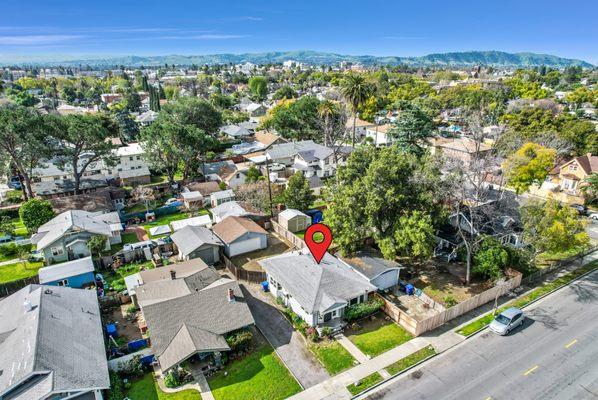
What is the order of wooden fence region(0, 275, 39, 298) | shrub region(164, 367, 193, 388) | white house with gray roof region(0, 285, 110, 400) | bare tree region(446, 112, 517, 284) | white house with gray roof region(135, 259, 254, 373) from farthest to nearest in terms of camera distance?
1. bare tree region(446, 112, 517, 284)
2. wooden fence region(0, 275, 39, 298)
3. white house with gray roof region(135, 259, 254, 373)
4. shrub region(164, 367, 193, 388)
5. white house with gray roof region(0, 285, 110, 400)

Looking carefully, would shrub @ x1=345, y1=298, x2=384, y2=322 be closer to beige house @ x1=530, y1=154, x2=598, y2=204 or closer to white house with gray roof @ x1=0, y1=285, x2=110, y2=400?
white house with gray roof @ x1=0, y1=285, x2=110, y2=400

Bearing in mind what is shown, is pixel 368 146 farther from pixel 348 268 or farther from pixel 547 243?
pixel 547 243

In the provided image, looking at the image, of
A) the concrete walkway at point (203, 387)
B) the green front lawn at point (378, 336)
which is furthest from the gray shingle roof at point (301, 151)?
the concrete walkway at point (203, 387)

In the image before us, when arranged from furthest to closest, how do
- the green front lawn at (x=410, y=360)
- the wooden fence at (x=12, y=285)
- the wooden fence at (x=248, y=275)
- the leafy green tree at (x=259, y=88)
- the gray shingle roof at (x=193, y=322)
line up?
the leafy green tree at (x=259, y=88)
the wooden fence at (x=248, y=275)
the wooden fence at (x=12, y=285)
the green front lawn at (x=410, y=360)
the gray shingle roof at (x=193, y=322)

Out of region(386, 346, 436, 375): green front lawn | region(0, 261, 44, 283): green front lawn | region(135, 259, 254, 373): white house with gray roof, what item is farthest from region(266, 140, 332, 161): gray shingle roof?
region(386, 346, 436, 375): green front lawn

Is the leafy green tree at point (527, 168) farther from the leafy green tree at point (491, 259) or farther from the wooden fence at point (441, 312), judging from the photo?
the wooden fence at point (441, 312)

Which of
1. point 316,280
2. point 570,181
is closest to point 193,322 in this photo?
point 316,280

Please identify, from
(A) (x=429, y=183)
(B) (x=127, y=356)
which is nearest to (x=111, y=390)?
(B) (x=127, y=356)
